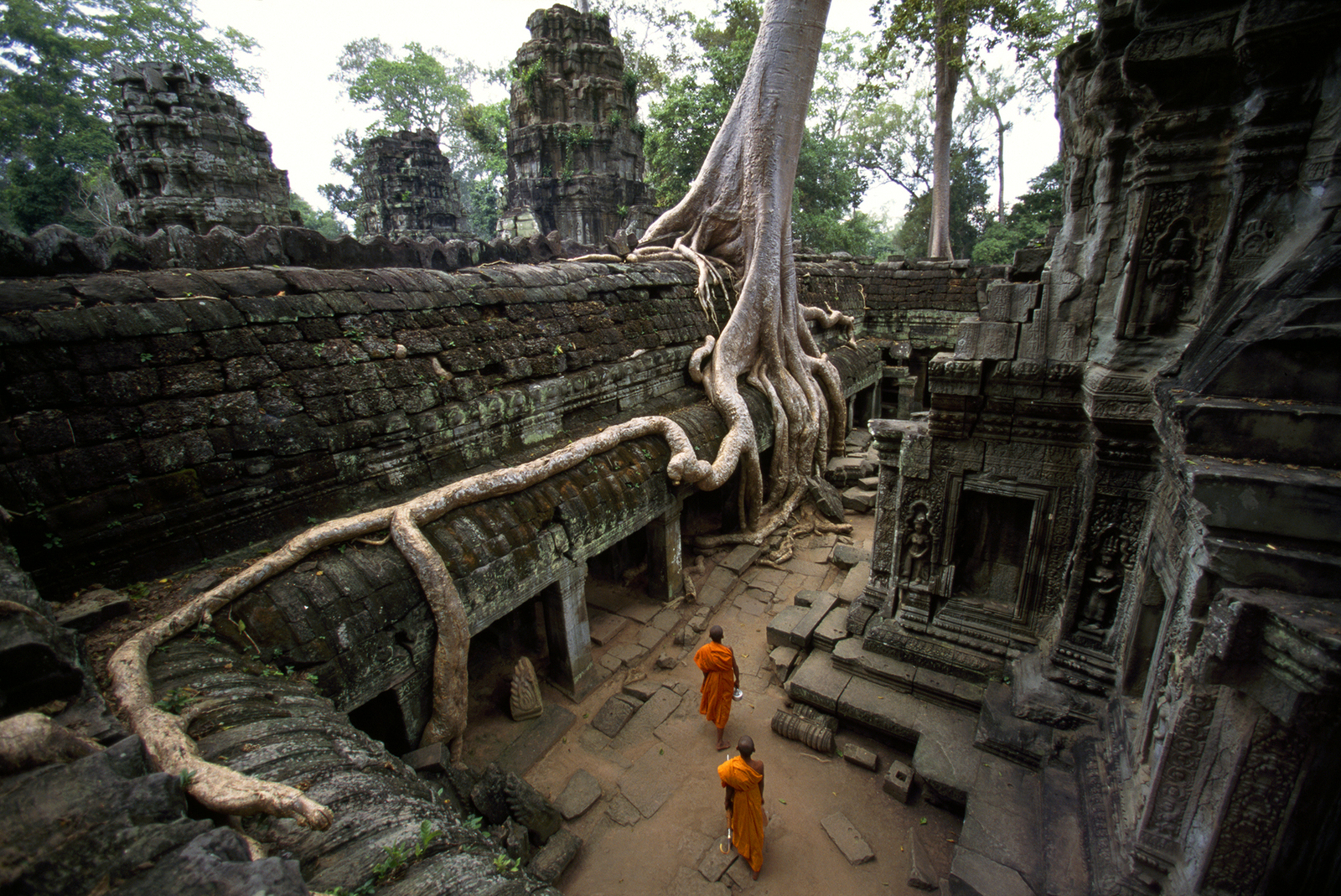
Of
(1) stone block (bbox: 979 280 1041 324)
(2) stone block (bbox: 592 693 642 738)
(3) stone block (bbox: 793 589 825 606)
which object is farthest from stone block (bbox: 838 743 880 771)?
(1) stone block (bbox: 979 280 1041 324)

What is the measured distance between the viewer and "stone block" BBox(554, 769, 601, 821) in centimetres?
424

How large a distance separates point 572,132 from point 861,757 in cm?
1816

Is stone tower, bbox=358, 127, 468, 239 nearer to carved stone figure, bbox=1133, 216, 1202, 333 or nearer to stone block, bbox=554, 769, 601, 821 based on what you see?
stone block, bbox=554, 769, 601, 821

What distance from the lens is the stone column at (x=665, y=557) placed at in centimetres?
639

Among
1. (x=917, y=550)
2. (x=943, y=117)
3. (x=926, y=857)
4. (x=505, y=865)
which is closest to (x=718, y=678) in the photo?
(x=926, y=857)

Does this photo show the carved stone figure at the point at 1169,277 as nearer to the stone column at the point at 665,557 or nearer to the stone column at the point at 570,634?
the stone column at the point at 665,557

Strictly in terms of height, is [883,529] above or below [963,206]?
below

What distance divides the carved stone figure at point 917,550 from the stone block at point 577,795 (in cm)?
320

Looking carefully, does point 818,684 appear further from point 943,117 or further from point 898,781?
point 943,117

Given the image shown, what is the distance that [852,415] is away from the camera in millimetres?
12555

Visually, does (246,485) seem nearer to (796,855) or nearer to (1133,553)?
(796,855)

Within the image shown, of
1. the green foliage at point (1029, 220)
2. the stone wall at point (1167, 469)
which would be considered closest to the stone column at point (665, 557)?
the stone wall at point (1167, 469)

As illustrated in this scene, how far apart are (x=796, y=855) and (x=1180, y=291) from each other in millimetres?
4426

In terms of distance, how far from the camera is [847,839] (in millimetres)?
4027
